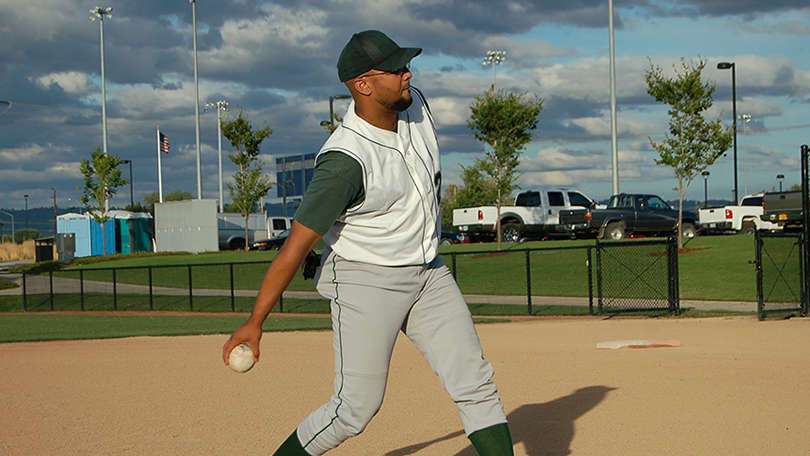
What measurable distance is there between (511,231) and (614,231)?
4.83 m

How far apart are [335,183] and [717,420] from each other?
3.85 metres

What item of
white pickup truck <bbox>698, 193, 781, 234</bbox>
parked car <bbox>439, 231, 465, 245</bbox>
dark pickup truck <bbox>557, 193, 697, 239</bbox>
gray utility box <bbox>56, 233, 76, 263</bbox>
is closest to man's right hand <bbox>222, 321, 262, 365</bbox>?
dark pickup truck <bbox>557, 193, 697, 239</bbox>

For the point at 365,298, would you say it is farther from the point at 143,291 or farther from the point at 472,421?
the point at 143,291

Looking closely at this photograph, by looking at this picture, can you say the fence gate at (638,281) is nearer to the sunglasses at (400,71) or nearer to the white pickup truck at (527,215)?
the white pickup truck at (527,215)

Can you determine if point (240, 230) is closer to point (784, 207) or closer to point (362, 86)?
point (784, 207)

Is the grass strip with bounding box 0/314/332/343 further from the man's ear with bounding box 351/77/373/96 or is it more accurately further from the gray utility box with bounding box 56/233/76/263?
the gray utility box with bounding box 56/233/76/263

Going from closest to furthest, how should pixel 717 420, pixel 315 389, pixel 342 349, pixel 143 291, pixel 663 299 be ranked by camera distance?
pixel 342 349, pixel 717 420, pixel 315 389, pixel 663 299, pixel 143 291

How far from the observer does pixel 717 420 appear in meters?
5.10

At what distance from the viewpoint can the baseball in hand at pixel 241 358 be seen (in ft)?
8.98

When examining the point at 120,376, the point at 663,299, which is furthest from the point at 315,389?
the point at 663,299

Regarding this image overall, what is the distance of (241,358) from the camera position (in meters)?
2.74

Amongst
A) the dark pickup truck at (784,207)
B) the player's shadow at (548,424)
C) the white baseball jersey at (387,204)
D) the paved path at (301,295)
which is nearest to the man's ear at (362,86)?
the white baseball jersey at (387,204)

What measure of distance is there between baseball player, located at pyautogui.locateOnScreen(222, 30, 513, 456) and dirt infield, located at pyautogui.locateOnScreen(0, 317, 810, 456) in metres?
1.67

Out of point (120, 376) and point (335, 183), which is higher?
point (335, 183)
